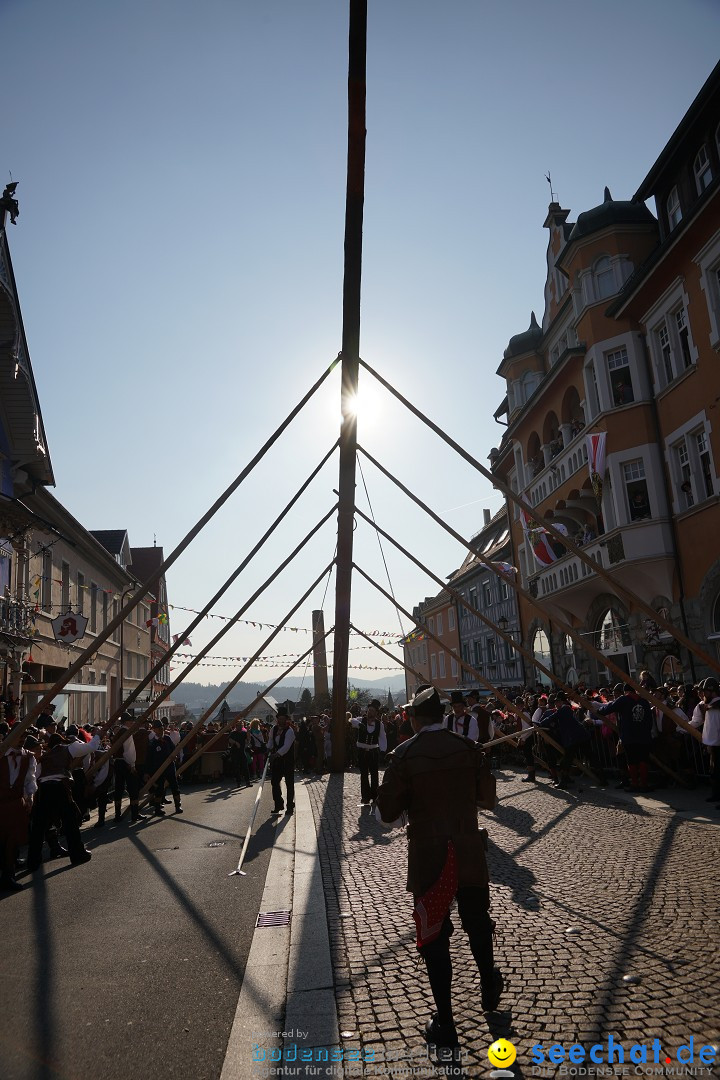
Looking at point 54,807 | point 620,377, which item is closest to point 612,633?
point 620,377

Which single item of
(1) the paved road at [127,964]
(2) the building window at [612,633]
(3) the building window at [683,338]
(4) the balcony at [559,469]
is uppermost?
(3) the building window at [683,338]

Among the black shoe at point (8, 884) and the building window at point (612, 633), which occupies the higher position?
the building window at point (612, 633)

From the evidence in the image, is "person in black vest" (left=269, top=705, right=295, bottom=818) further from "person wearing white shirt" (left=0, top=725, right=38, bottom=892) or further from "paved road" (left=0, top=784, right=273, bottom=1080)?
"person wearing white shirt" (left=0, top=725, right=38, bottom=892)

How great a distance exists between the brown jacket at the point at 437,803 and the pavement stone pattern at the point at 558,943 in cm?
74

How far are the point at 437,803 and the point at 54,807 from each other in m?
7.09

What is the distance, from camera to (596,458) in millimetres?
20625

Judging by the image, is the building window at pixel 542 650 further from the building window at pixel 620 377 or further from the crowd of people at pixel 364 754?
the crowd of people at pixel 364 754

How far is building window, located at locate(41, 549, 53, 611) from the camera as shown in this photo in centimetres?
2373

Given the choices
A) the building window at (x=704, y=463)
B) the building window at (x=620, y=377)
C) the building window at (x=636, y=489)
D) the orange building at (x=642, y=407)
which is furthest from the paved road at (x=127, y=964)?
the building window at (x=620, y=377)

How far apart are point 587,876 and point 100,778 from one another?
381 inches

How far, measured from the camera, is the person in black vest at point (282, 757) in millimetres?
12875

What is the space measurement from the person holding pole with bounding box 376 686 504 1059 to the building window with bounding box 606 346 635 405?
18158mm

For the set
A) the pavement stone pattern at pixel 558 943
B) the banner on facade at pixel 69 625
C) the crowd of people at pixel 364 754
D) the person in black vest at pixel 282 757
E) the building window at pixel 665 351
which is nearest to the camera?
the pavement stone pattern at pixel 558 943

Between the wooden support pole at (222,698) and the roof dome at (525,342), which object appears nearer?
the wooden support pole at (222,698)
